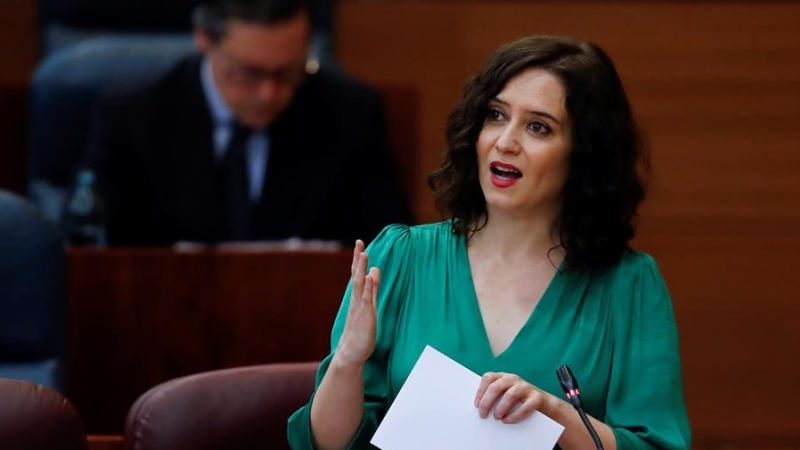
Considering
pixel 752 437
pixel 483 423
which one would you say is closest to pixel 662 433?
pixel 483 423

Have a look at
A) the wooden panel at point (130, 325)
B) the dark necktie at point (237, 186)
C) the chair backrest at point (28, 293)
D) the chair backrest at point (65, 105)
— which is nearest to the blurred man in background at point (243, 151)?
the dark necktie at point (237, 186)

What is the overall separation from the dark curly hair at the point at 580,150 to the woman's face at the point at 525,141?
0.01 m

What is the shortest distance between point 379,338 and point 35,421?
388mm

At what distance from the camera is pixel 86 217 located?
272 cm

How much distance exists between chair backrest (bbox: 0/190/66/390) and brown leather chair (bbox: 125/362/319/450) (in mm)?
360

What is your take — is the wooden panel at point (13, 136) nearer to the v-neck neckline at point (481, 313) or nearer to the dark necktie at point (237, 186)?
the dark necktie at point (237, 186)

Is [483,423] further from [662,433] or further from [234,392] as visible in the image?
[234,392]

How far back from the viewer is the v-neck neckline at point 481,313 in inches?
62.6

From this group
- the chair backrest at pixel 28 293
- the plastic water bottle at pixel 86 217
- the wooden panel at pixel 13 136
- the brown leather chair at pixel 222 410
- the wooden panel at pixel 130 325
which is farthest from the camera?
the wooden panel at pixel 13 136

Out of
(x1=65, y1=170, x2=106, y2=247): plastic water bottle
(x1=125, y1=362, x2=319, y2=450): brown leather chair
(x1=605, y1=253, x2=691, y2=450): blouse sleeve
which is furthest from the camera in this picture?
(x1=65, y1=170, x2=106, y2=247): plastic water bottle

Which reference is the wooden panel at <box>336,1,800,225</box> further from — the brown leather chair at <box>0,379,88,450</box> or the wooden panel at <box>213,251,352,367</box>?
the brown leather chair at <box>0,379,88,450</box>

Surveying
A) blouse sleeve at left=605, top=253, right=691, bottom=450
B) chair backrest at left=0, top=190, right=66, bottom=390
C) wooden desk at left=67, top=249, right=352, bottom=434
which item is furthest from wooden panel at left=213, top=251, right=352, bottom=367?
blouse sleeve at left=605, top=253, right=691, bottom=450

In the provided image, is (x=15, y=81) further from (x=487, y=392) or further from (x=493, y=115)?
(x=487, y=392)

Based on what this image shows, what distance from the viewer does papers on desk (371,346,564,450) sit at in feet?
4.86
